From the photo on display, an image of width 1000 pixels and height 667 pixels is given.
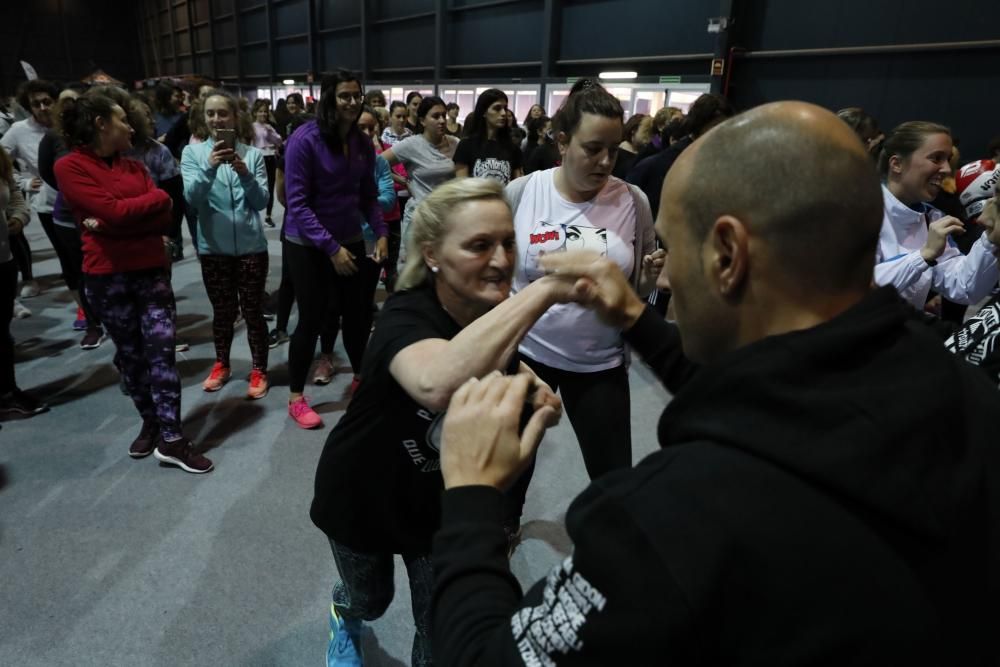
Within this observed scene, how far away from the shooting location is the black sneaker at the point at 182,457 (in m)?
2.93

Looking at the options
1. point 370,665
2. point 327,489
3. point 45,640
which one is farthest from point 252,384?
point 327,489

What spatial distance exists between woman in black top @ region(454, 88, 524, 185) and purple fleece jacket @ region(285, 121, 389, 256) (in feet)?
3.09

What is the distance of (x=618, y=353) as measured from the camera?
218cm

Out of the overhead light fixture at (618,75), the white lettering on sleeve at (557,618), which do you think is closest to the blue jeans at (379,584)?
the white lettering on sleeve at (557,618)

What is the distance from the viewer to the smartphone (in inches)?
123

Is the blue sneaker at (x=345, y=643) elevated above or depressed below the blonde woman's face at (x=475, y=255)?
below

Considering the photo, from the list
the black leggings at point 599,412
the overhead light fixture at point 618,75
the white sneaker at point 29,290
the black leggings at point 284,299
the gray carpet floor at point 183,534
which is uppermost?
the overhead light fixture at point 618,75

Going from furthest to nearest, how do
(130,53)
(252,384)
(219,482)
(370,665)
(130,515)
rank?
(130,53) → (252,384) → (219,482) → (130,515) → (370,665)

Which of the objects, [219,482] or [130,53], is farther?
[130,53]

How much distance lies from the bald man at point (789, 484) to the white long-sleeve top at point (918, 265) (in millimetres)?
1792

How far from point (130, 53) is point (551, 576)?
102ft

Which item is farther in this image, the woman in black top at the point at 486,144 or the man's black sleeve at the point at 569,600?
the woman in black top at the point at 486,144

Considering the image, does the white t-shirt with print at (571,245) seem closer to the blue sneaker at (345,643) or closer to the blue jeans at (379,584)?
the blue jeans at (379,584)

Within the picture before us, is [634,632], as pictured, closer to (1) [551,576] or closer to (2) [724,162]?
(1) [551,576]
